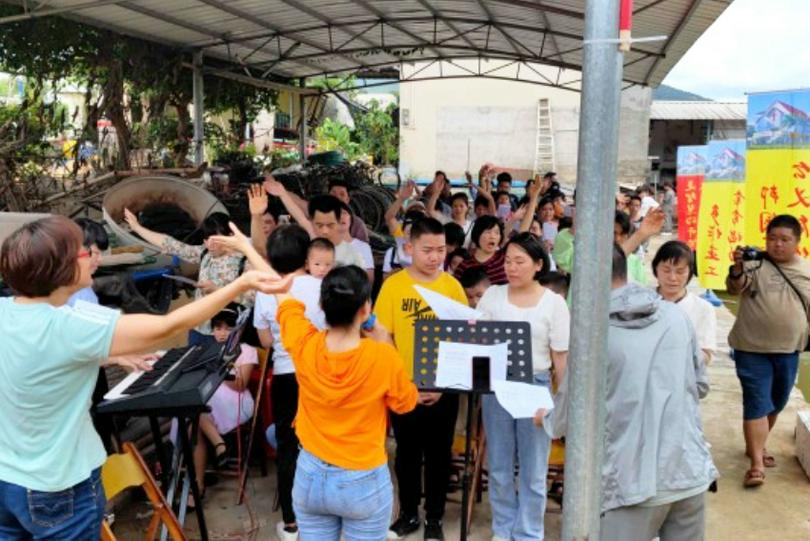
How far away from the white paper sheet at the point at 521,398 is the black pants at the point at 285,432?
1077 millimetres

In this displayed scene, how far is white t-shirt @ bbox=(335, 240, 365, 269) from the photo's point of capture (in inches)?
172

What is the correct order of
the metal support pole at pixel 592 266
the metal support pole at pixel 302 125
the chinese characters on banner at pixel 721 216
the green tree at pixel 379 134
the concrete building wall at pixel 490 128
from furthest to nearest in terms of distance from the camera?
the green tree at pixel 379 134 < the concrete building wall at pixel 490 128 < the metal support pole at pixel 302 125 < the chinese characters on banner at pixel 721 216 < the metal support pole at pixel 592 266

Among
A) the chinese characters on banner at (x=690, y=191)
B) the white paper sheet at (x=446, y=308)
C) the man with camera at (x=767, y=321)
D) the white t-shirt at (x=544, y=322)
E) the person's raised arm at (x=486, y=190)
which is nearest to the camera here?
the white paper sheet at (x=446, y=308)

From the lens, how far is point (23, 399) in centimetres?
196

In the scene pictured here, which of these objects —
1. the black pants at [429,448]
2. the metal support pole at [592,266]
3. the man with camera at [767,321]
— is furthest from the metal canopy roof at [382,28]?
the metal support pole at [592,266]

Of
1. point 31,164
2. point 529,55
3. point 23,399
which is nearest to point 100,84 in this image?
point 31,164

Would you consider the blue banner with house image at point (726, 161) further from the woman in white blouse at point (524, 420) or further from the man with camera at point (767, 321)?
the woman in white blouse at point (524, 420)

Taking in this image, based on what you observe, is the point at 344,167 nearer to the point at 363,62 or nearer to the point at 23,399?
the point at 363,62

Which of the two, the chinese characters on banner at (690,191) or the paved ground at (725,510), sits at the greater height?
the chinese characters on banner at (690,191)

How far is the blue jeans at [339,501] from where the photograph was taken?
2400 millimetres

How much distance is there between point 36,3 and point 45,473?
23.3 ft

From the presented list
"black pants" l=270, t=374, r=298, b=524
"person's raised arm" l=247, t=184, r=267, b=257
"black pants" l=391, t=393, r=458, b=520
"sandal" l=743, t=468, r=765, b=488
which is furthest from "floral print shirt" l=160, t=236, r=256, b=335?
"sandal" l=743, t=468, r=765, b=488

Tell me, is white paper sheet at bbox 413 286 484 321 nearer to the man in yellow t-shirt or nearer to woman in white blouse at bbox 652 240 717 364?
the man in yellow t-shirt

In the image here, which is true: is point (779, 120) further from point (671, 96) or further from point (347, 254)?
point (671, 96)
